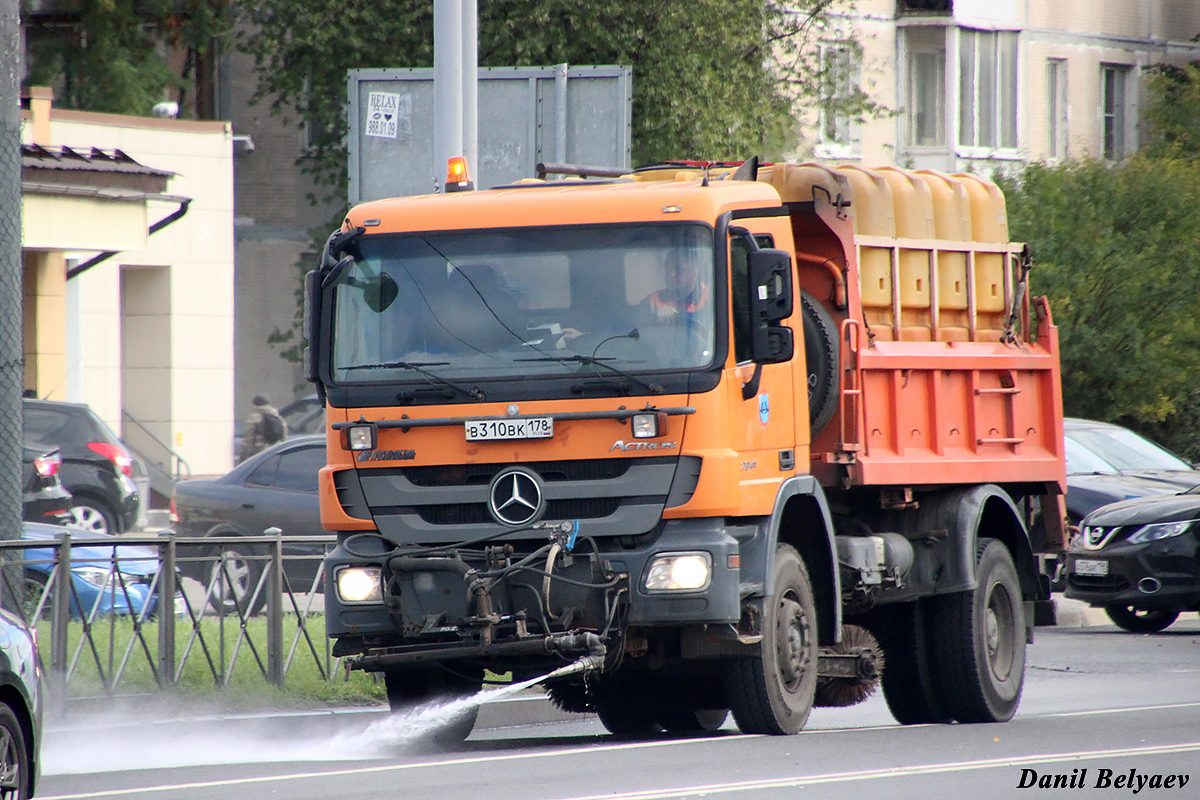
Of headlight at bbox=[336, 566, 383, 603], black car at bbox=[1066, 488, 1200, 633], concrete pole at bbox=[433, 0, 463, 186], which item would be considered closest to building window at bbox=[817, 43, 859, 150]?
black car at bbox=[1066, 488, 1200, 633]

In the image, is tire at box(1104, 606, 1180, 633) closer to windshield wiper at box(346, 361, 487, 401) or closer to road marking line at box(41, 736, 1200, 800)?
road marking line at box(41, 736, 1200, 800)

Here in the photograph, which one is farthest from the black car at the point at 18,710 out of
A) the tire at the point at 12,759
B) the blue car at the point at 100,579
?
the blue car at the point at 100,579

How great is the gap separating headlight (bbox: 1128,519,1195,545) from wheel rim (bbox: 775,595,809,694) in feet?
24.8

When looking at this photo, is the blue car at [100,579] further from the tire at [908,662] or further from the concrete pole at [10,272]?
the tire at [908,662]

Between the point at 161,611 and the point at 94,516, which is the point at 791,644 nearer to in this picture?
the point at 161,611

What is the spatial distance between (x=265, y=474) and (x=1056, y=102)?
2633 centimetres

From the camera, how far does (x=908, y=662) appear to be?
11.7 meters

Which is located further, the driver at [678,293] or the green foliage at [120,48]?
the green foliage at [120,48]

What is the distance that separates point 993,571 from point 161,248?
18631 millimetres

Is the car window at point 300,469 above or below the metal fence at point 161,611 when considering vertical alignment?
above

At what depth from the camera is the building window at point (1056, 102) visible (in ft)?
130

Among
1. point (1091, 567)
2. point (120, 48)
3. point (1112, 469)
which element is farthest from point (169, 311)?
point (1091, 567)

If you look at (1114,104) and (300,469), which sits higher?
(1114,104)

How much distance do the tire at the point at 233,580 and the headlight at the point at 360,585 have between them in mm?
2608
